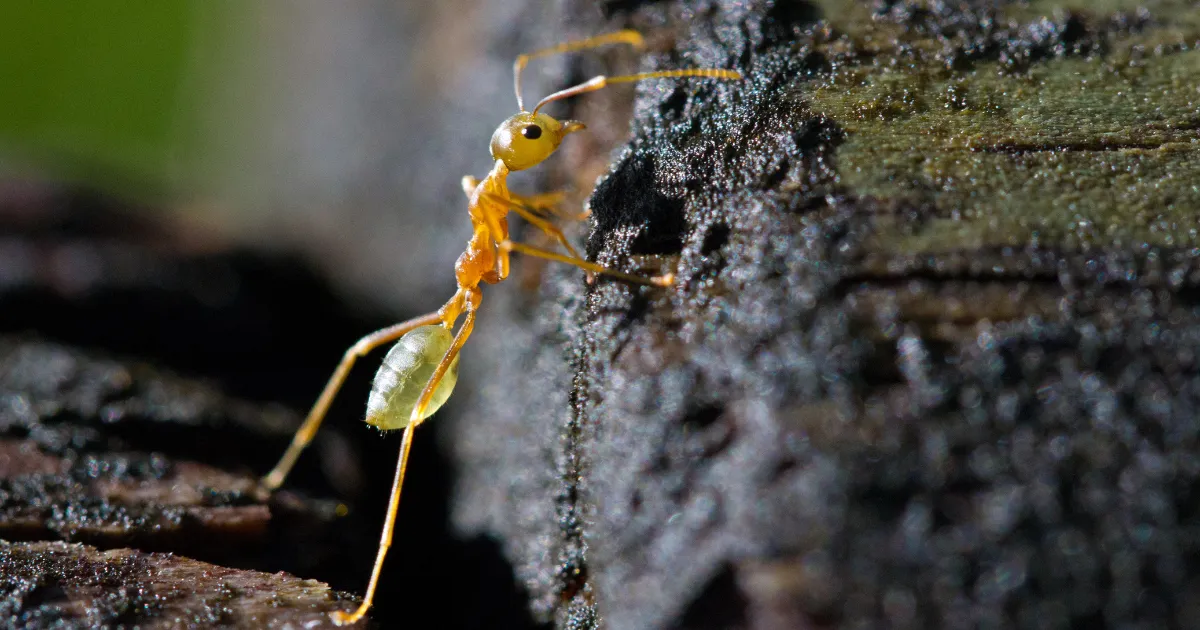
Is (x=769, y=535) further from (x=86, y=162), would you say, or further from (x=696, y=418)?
(x=86, y=162)

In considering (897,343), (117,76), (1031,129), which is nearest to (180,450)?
(897,343)

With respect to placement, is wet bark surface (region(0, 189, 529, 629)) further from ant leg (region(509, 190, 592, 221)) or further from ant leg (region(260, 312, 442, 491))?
ant leg (region(509, 190, 592, 221))

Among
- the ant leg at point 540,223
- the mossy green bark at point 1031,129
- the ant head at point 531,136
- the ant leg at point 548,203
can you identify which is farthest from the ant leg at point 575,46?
the mossy green bark at point 1031,129

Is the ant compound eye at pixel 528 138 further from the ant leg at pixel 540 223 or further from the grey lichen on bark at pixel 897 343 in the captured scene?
the grey lichen on bark at pixel 897 343

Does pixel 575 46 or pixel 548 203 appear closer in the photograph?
pixel 575 46

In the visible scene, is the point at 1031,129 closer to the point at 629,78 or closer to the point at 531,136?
the point at 629,78

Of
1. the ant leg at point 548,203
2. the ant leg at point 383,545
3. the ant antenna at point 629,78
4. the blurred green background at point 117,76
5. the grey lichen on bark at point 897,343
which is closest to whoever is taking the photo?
the grey lichen on bark at point 897,343
